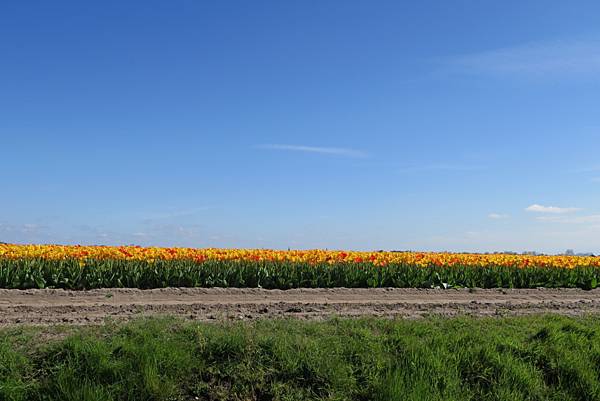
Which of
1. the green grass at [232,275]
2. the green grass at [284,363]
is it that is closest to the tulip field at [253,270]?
the green grass at [232,275]

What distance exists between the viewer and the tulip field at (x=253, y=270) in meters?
14.6

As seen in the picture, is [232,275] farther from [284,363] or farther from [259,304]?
[284,363]

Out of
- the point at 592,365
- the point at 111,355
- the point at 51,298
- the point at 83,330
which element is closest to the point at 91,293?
the point at 51,298

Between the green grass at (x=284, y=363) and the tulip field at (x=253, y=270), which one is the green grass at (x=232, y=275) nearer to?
the tulip field at (x=253, y=270)

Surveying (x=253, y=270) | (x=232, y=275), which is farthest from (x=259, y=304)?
(x=253, y=270)

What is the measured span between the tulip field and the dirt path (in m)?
0.80

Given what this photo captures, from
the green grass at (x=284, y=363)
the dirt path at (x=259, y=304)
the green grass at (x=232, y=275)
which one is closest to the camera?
the green grass at (x=284, y=363)

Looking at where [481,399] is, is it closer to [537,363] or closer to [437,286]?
[537,363]

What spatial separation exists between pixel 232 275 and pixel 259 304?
3.76 metres

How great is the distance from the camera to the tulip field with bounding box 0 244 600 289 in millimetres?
14570

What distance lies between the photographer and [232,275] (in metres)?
15.5

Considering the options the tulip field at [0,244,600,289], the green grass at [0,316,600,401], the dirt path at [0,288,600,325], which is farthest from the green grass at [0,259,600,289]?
the green grass at [0,316,600,401]

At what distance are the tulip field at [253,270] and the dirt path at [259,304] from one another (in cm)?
80

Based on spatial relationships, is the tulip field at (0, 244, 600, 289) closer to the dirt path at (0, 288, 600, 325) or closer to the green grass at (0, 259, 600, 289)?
the green grass at (0, 259, 600, 289)
